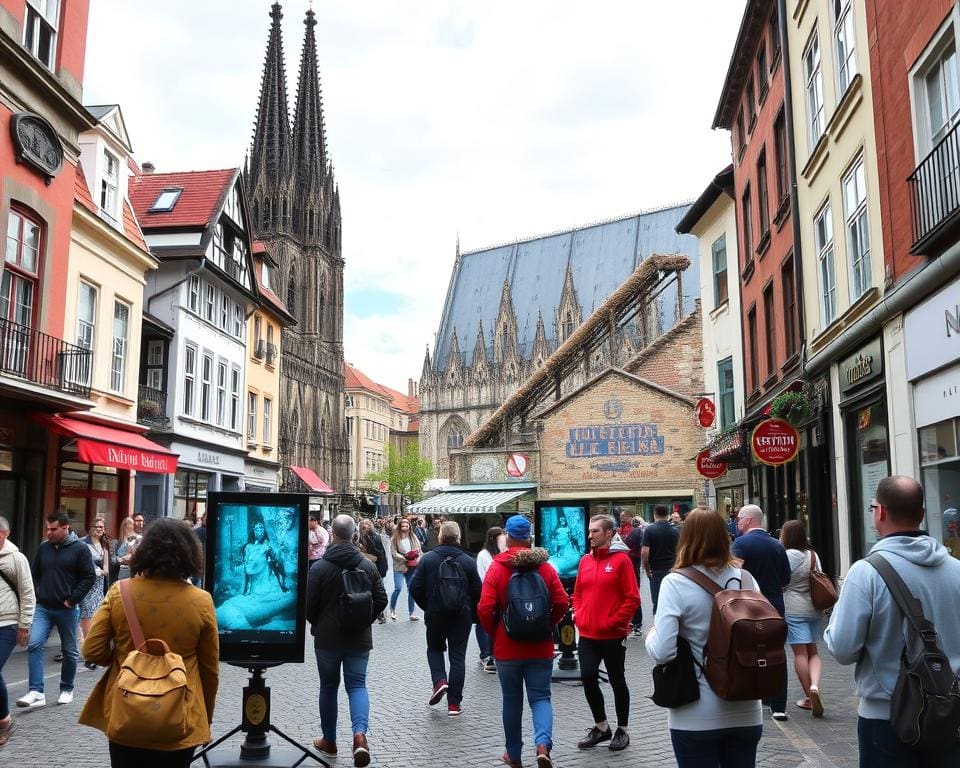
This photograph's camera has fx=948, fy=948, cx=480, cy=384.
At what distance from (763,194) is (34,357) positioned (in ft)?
49.4

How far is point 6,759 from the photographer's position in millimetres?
6977

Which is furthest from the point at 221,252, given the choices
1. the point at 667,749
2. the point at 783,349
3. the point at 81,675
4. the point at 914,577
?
the point at 914,577

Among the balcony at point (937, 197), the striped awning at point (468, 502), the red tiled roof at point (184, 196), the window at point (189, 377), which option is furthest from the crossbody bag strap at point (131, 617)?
the striped awning at point (468, 502)

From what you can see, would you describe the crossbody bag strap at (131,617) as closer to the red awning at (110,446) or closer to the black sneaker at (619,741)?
the black sneaker at (619,741)

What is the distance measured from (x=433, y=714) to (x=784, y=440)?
304 inches

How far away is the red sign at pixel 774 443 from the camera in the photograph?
14156 millimetres

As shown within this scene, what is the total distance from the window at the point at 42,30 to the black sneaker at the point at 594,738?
45.8ft

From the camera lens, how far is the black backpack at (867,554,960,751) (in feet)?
11.4

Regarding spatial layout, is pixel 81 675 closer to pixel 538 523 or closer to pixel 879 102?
pixel 538 523

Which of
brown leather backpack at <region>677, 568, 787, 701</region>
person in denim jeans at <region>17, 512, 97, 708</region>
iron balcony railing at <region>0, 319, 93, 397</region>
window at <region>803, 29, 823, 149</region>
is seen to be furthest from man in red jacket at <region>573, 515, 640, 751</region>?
window at <region>803, 29, 823, 149</region>

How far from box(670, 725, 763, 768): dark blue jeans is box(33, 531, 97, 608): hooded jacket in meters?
6.97

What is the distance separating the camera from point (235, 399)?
31156 millimetres

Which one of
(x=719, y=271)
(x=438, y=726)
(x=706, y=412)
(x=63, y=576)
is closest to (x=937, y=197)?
(x=438, y=726)

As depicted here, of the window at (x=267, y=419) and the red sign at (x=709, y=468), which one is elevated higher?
the window at (x=267, y=419)
